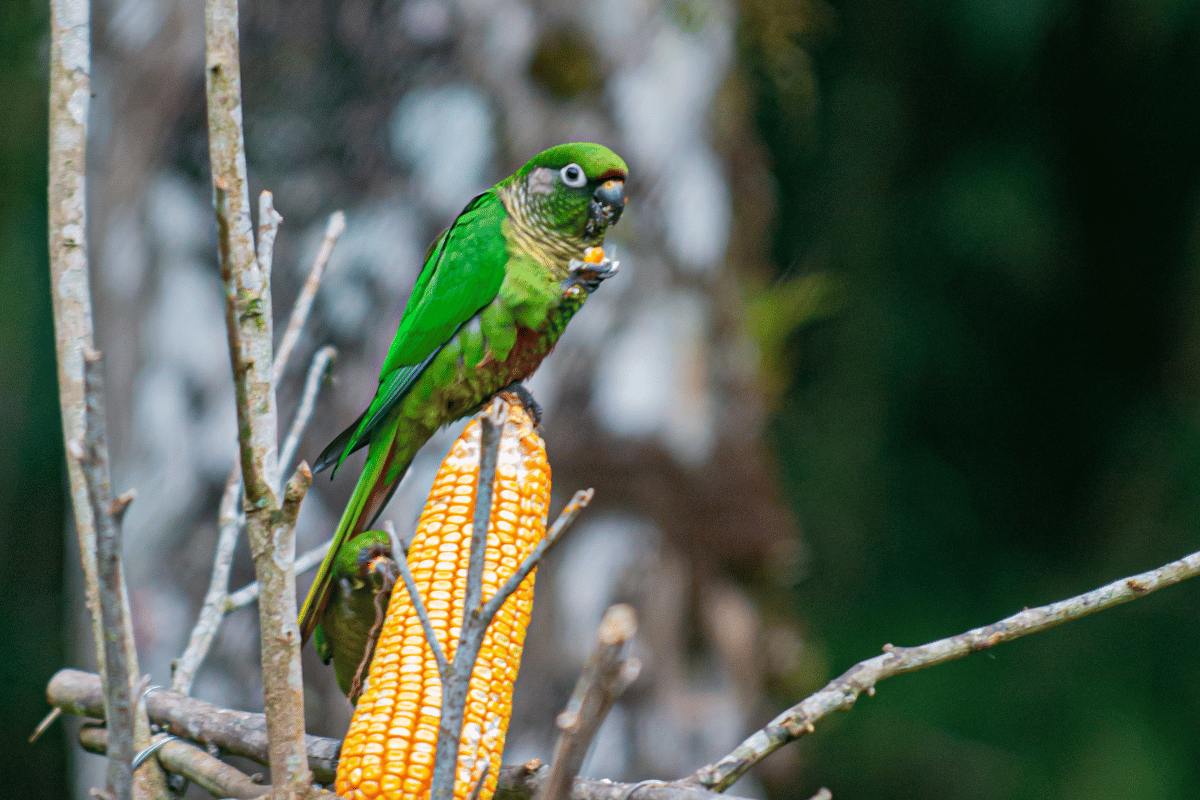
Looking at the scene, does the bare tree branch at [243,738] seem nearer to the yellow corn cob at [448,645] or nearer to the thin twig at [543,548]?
the yellow corn cob at [448,645]

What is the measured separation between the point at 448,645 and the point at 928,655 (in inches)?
9.8

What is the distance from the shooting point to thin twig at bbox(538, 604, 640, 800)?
0.28 metres

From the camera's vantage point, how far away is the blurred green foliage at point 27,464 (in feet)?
7.47

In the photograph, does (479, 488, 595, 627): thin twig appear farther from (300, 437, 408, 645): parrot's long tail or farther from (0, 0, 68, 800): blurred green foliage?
(0, 0, 68, 800): blurred green foliage

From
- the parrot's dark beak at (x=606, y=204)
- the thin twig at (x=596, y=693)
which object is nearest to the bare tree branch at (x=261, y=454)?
the thin twig at (x=596, y=693)

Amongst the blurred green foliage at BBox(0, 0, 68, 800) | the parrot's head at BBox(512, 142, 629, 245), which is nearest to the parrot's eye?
the parrot's head at BBox(512, 142, 629, 245)

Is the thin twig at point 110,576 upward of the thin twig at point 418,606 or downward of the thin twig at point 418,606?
downward

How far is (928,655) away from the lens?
462mm

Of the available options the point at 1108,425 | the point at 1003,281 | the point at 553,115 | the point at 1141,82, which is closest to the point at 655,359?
the point at 553,115

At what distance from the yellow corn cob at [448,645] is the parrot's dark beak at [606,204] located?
169 millimetres

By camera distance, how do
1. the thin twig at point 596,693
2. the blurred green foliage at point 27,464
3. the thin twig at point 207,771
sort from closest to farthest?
the thin twig at point 596,693, the thin twig at point 207,771, the blurred green foliage at point 27,464

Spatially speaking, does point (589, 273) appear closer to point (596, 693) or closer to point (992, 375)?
point (596, 693)

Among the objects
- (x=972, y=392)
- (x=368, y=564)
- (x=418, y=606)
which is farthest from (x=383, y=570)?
(x=972, y=392)

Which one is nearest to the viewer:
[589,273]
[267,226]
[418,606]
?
[418,606]
